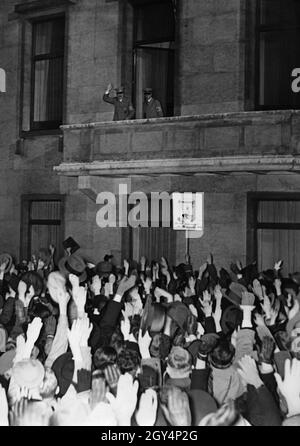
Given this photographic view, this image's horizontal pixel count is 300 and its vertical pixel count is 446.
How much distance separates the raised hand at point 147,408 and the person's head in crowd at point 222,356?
48 centimetres

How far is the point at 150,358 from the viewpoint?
5.26 meters

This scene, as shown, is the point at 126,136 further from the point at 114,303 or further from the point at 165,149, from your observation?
the point at 114,303

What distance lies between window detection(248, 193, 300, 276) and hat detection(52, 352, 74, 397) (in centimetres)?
525

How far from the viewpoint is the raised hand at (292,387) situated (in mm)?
4465

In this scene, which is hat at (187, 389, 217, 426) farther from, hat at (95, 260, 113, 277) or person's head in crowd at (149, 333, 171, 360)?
hat at (95, 260, 113, 277)

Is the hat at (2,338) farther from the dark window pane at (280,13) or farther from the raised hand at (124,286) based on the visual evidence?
the dark window pane at (280,13)

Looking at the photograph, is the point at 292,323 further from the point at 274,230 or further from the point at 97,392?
the point at 274,230

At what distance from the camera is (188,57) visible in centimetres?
1146

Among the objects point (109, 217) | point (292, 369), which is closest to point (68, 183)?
point (109, 217)

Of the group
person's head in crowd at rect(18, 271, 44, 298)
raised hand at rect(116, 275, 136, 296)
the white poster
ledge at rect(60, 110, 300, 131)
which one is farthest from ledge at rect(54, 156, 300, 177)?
raised hand at rect(116, 275, 136, 296)

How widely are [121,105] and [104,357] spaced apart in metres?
6.90

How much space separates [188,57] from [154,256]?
330cm

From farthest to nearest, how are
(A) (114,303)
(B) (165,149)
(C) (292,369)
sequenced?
(B) (165,149)
(A) (114,303)
(C) (292,369)

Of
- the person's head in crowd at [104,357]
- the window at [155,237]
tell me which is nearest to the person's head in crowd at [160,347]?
the person's head in crowd at [104,357]
